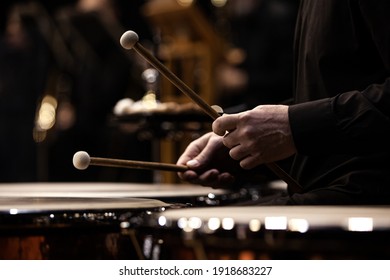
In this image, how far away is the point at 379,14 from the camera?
118cm

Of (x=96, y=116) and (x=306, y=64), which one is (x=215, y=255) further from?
(x=96, y=116)

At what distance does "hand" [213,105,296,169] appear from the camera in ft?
3.84

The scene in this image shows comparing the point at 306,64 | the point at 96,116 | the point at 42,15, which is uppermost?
the point at 42,15

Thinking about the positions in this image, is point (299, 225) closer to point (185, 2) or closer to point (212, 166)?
point (212, 166)

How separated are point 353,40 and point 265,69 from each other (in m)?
2.49

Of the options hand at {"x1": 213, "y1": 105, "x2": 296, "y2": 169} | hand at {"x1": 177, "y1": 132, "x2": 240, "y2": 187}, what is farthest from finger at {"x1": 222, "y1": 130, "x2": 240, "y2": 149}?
hand at {"x1": 177, "y1": 132, "x2": 240, "y2": 187}

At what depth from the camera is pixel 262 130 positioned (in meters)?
1.17

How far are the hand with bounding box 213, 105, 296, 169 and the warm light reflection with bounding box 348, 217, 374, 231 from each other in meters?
0.37

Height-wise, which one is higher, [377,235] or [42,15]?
[42,15]

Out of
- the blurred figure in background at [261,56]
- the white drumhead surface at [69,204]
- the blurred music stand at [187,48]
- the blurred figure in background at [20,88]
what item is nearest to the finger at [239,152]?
the white drumhead surface at [69,204]

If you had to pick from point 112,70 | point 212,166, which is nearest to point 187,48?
point 112,70

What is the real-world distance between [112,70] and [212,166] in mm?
2969

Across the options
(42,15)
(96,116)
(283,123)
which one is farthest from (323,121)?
(42,15)
